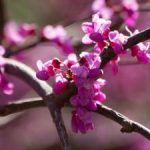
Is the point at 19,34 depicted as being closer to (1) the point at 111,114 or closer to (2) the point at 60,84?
(2) the point at 60,84

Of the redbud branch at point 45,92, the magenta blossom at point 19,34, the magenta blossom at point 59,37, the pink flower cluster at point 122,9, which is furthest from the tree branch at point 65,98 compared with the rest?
the magenta blossom at point 19,34

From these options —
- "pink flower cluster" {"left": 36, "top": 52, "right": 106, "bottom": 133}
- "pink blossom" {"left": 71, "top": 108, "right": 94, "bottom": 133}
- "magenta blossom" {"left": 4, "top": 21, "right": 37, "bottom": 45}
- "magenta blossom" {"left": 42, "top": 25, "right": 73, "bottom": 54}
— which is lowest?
"pink blossom" {"left": 71, "top": 108, "right": 94, "bottom": 133}

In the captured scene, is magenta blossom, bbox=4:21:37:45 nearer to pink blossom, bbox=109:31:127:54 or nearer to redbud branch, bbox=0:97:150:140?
redbud branch, bbox=0:97:150:140

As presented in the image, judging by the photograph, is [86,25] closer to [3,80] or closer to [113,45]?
[113,45]

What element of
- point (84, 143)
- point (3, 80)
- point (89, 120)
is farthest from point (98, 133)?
point (89, 120)

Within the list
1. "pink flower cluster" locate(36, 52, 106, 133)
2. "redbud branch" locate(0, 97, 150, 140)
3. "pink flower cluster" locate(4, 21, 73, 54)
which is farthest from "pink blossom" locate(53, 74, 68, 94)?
"pink flower cluster" locate(4, 21, 73, 54)

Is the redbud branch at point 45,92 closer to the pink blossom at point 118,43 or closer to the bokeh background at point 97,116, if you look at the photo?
the pink blossom at point 118,43
